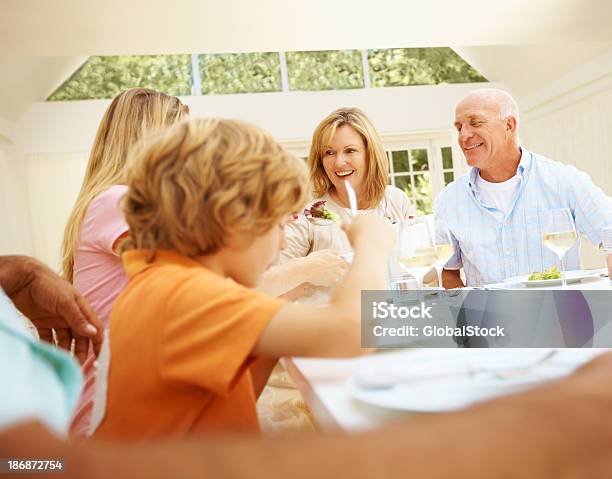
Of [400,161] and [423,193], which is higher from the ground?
[400,161]

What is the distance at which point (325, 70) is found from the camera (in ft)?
25.8

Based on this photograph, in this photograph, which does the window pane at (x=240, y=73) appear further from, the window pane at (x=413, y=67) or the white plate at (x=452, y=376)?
the white plate at (x=452, y=376)

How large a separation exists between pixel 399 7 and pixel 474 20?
2.53 ft

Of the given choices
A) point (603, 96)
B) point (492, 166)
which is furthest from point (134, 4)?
point (603, 96)

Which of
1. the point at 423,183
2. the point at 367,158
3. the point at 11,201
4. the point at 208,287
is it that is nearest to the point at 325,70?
the point at 423,183

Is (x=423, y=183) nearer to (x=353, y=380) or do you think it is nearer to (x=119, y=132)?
(x=119, y=132)

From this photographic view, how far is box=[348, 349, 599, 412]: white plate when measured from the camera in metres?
0.52

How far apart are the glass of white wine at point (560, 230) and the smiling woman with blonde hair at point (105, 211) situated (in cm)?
90

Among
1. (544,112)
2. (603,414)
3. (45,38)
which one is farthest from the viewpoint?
(544,112)

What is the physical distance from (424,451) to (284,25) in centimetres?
558

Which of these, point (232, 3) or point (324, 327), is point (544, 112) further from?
point (324, 327)

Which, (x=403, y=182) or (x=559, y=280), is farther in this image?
(x=403, y=182)

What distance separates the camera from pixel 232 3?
5.17m

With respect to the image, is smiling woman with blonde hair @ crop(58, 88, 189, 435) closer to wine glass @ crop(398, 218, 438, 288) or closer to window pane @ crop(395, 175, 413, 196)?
wine glass @ crop(398, 218, 438, 288)
